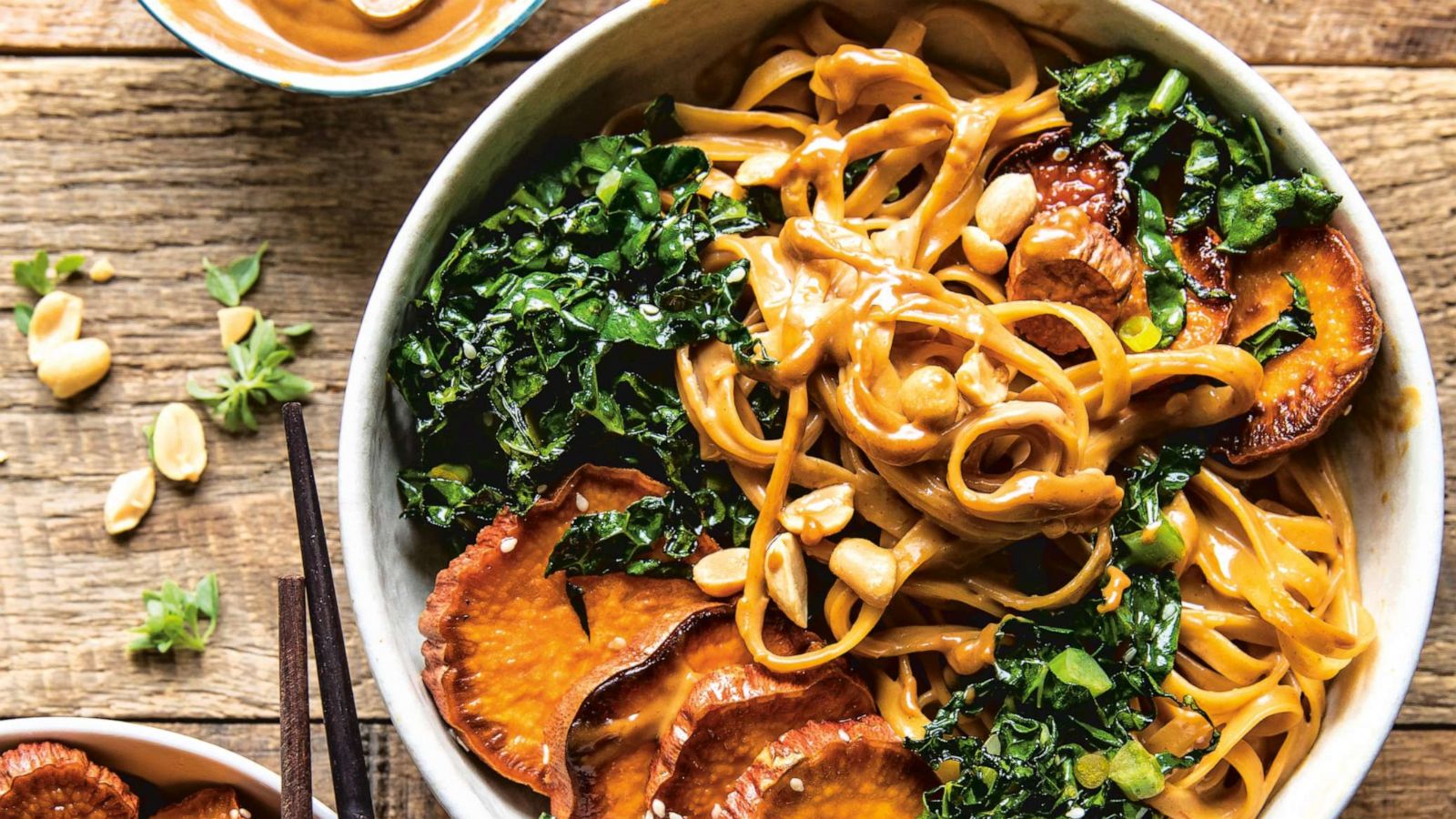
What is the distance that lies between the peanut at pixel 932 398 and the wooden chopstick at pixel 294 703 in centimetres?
158

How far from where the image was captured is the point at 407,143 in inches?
134

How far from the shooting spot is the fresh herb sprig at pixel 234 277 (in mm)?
3398

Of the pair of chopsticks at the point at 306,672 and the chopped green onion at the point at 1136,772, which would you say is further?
the pair of chopsticks at the point at 306,672

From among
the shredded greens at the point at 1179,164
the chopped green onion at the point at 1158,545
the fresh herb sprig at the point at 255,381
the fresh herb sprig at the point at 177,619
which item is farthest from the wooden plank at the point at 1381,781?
the shredded greens at the point at 1179,164

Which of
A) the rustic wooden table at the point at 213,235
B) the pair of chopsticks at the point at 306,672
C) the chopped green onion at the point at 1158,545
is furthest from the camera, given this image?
the rustic wooden table at the point at 213,235

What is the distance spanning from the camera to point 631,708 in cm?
261

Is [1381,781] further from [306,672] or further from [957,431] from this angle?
[306,672]

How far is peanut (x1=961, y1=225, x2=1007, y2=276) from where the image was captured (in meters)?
2.71

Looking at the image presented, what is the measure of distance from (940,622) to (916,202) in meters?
1.01

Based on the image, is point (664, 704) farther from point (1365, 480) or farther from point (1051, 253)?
point (1365, 480)

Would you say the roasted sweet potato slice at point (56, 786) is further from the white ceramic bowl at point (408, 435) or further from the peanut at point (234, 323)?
the peanut at point (234, 323)

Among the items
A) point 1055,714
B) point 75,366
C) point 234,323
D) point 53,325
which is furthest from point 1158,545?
point 53,325

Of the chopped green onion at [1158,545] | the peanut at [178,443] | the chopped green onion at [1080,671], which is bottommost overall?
the peanut at [178,443]

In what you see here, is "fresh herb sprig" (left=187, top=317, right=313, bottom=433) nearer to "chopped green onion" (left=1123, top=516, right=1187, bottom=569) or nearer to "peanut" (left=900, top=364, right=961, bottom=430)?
"peanut" (left=900, top=364, right=961, bottom=430)
